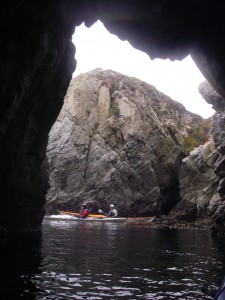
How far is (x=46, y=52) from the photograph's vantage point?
2286 centimetres

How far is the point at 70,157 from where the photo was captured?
6912 centimetres

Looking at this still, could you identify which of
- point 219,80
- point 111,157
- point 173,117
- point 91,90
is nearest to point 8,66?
point 219,80

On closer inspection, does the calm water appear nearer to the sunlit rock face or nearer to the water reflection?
the water reflection

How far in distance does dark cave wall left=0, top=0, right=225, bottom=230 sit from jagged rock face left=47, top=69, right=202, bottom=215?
3018 centimetres

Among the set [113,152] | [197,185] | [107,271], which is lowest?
[107,271]

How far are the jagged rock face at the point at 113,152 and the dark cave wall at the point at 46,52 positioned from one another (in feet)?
99.0

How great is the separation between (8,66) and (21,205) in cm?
1710

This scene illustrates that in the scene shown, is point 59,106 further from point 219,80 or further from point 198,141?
point 198,141

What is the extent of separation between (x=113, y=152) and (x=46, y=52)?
4554cm

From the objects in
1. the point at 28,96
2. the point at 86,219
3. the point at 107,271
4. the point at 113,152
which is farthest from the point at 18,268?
the point at 113,152

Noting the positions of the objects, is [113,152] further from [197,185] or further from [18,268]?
[18,268]

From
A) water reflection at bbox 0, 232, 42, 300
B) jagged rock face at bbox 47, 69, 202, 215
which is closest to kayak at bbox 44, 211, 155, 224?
jagged rock face at bbox 47, 69, 202, 215

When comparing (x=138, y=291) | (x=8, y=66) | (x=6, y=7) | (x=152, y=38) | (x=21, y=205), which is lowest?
(x=138, y=291)

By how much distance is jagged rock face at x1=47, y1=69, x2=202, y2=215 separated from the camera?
64375 millimetres
